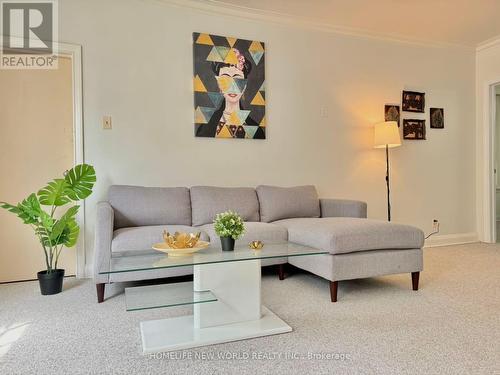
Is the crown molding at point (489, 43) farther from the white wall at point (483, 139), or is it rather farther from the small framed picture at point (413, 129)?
the small framed picture at point (413, 129)

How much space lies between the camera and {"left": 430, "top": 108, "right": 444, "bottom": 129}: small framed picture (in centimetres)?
438

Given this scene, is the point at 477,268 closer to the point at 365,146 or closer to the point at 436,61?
the point at 365,146

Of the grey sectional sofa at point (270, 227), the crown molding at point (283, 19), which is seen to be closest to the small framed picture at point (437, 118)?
the crown molding at point (283, 19)

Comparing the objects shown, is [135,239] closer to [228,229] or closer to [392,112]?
[228,229]

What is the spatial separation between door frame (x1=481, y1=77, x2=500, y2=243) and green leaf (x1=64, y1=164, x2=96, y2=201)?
4522 millimetres

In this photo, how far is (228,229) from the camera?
188 centimetres

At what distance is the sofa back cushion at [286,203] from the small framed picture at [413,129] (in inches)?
63.5

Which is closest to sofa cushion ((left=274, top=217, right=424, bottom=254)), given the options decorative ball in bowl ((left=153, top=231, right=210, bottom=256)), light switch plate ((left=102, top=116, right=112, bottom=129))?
decorative ball in bowl ((left=153, top=231, right=210, bottom=256))

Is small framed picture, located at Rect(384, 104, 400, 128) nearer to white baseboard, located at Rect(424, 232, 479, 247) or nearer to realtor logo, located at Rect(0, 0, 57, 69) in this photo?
white baseboard, located at Rect(424, 232, 479, 247)

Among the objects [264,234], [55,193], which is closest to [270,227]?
[264,234]

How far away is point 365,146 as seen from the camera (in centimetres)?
407

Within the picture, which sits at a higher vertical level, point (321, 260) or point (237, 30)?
point (237, 30)

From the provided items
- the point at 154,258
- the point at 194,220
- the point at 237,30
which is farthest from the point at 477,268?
the point at 237,30

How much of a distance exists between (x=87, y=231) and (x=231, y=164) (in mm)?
1410
